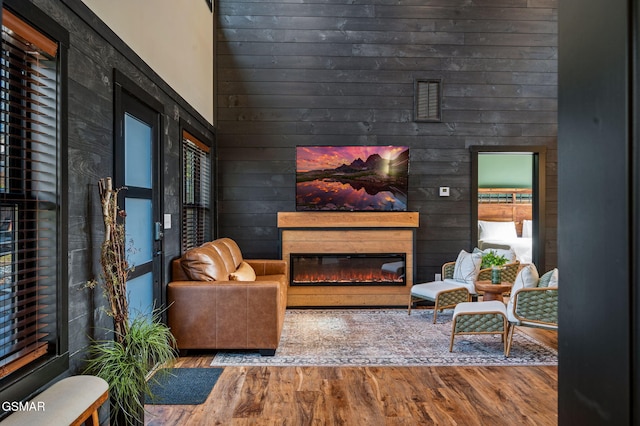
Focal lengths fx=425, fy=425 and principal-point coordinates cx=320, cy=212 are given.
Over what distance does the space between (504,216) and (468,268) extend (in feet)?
11.6

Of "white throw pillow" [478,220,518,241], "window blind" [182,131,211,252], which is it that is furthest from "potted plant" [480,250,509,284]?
"window blind" [182,131,211,252]

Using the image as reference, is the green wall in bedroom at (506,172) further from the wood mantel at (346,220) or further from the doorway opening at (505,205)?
the wood mantel at (346,220)

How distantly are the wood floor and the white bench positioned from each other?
2.61 ft

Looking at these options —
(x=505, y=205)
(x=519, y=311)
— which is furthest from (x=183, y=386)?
(x=505, y=205)

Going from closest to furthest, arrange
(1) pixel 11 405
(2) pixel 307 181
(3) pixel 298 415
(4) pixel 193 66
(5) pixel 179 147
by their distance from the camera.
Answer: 1. (1) pixel 11 405
2. (3) pixel 298 415
3. (5) pixel 179 147
4. (4) pixel 193 66
5. (2) pixel 307 181

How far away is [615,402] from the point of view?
0.52 m

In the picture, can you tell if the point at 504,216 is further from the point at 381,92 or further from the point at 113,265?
the point at 113,265

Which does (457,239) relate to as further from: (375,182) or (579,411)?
(579,411)

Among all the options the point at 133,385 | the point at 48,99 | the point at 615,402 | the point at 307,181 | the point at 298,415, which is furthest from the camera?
the point at 307,181

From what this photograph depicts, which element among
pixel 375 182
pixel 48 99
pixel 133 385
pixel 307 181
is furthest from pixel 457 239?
pixel 48 99

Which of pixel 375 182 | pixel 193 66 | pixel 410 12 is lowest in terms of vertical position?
pixel 375 182

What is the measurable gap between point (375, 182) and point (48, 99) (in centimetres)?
418

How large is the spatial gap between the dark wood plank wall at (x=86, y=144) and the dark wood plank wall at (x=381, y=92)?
9.72ft

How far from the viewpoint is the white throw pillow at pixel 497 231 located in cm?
771
